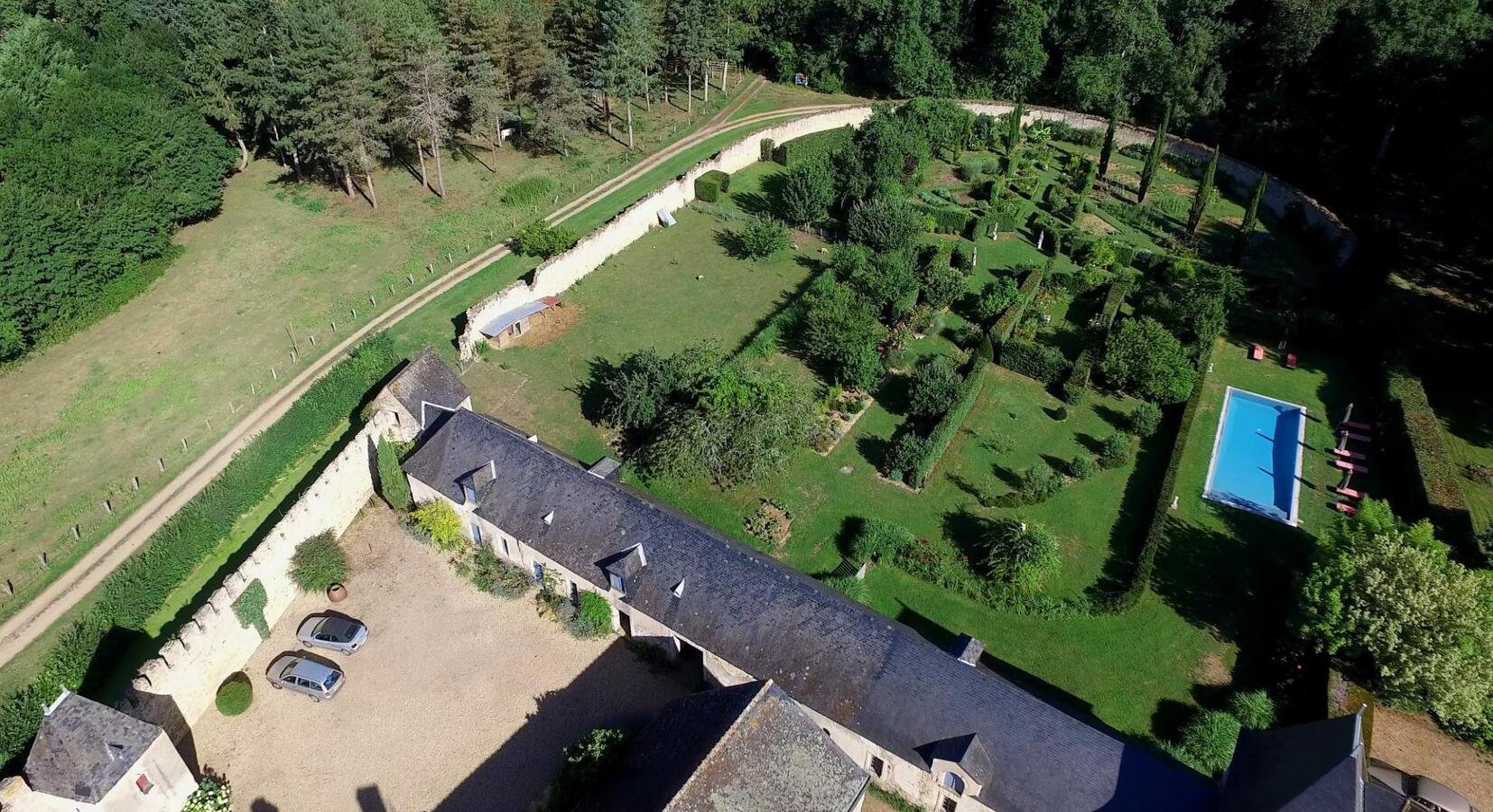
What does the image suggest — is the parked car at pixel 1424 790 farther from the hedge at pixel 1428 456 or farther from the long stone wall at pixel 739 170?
the long stone wall at pixel 739 170

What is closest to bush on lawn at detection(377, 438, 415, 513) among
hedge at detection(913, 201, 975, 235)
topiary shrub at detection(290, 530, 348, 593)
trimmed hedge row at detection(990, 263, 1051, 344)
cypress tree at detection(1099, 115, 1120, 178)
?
topiary shrub at detection(290, 530, 348, 593)

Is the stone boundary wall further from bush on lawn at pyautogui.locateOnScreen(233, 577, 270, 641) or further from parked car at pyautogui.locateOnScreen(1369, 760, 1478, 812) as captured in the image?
parked car at pyautogui.locateOnScreen(1369, 760, 1478, 812)

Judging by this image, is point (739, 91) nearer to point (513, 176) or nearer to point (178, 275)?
point (513, 176)

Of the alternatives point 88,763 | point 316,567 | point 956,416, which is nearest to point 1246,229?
point 956,416

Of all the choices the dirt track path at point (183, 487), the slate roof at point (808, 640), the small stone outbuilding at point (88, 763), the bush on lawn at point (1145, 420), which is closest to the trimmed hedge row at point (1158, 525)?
→ the bush on lawn at point (1145, 420)

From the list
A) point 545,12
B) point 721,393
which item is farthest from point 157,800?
point 545,12
